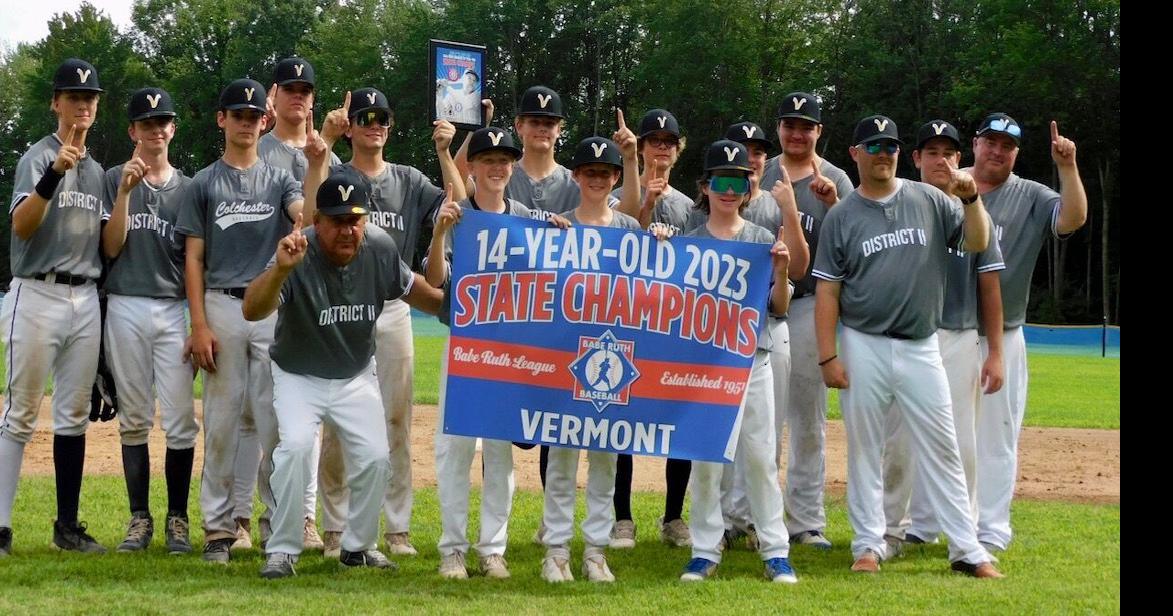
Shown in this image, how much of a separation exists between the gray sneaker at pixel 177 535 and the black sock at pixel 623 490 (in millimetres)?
2595

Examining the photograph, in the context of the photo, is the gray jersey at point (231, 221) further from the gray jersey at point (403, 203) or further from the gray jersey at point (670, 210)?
the gray jersey at point (670, 210)

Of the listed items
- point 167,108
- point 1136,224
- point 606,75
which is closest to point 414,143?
point 606,75

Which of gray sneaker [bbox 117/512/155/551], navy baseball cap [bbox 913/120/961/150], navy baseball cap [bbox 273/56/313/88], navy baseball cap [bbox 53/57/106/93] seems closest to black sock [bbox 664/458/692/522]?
navy baseball cap [bbox 913/120/961/150]

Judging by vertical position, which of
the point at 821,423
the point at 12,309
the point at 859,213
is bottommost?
the point at 821,423

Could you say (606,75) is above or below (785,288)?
above

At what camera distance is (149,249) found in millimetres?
7508

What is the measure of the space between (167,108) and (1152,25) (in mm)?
5682

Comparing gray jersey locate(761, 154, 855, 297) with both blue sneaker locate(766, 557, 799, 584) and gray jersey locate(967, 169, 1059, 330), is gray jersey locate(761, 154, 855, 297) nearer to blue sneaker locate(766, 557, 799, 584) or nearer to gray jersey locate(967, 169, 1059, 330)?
gray jersey locate(967, 169, 1059, 330)

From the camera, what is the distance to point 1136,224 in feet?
11.9

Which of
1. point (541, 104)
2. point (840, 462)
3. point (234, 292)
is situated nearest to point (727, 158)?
point (541, 104)

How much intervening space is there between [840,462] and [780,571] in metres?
5.23

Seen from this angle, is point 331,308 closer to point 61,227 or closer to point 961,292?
point 61,227

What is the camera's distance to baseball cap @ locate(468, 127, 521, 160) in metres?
7.07

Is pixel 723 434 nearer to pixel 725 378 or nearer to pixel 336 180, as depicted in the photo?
pixel 725 378
